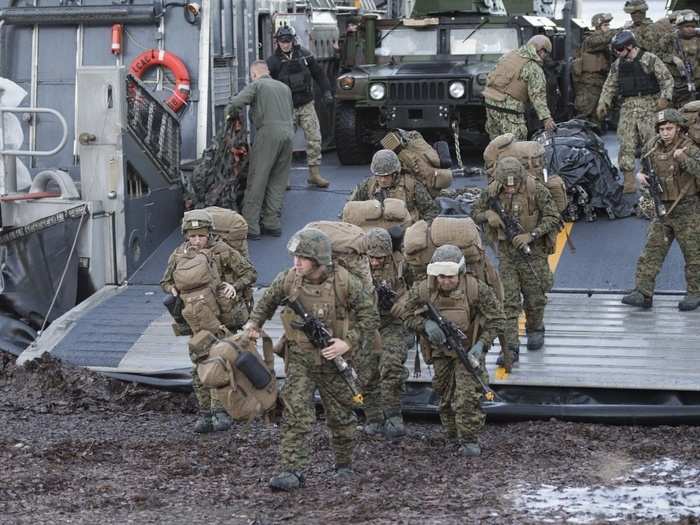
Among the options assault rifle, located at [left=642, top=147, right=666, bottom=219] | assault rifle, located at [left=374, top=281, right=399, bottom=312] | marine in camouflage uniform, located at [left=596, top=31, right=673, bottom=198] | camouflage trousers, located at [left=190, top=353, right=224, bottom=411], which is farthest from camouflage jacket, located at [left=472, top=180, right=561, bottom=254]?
marine in camouflage uniform, located at [left=596, top=31, right=673, bottom=198]

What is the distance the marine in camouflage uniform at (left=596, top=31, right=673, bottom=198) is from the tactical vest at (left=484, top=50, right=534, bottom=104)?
0.86 meters

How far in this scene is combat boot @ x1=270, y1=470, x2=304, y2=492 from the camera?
7.24 metres

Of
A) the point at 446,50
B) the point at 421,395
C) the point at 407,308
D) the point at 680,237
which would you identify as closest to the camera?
the point at 407,308

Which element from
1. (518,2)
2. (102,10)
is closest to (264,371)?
(102,10)

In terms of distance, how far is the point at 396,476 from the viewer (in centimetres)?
750

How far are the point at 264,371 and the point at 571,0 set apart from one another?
1140cm

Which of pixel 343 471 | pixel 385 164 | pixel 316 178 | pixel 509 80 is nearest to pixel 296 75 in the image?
pixel 316 178

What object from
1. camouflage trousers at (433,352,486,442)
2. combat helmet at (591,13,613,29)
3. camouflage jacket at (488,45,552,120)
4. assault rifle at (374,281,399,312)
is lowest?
camouflage trousers at (433,352,486,442)

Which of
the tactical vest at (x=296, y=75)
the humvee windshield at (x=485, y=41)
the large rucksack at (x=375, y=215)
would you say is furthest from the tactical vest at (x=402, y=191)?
the humvee windshield at (x=485, y=41)

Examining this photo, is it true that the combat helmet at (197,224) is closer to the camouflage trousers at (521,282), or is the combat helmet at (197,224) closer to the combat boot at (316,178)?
the camouflage trousers at (521,282)

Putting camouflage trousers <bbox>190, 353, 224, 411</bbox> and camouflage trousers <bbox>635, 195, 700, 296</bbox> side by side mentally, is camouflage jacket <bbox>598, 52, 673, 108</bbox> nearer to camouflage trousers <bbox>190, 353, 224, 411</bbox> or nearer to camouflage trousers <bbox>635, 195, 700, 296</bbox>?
camouflage trousers <bbox>635, 195, 700, 296</bbox>

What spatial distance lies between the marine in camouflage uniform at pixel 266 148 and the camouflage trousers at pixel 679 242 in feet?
11.5

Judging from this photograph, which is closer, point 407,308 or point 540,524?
point 540,524

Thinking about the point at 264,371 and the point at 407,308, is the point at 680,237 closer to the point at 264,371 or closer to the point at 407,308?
the point at 407,308
